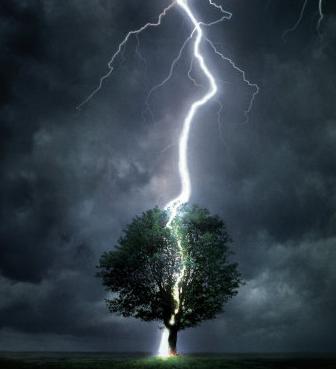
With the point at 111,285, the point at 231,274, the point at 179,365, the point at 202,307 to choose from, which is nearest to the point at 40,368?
the point at 179,365

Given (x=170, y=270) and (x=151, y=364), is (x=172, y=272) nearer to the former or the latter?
(x=170, y=270)

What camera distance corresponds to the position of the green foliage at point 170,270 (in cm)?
4278

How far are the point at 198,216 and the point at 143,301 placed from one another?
10.9m

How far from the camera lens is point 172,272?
142ft

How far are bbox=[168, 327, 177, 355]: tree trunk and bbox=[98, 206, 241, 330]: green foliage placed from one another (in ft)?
2.06

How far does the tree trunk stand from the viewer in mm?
42469

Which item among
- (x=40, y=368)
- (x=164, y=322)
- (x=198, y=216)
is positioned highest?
(x=198, y=216)

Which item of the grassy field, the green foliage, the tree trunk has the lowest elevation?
the grassy field

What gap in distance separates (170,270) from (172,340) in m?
7.30

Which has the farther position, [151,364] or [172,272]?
[172,272]

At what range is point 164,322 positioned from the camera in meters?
43.7

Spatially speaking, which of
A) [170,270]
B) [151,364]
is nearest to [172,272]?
[170,270]

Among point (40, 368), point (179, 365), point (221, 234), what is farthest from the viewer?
point (221, 234)

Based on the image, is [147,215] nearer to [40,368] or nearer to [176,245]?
[176,245]
